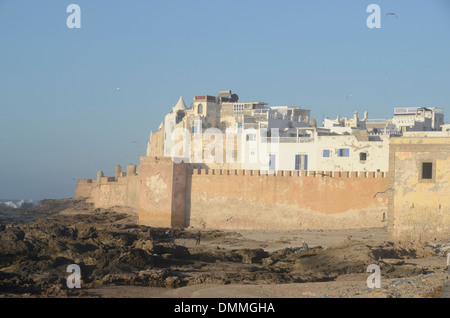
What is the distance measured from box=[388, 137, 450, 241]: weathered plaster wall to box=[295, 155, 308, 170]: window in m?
12.7

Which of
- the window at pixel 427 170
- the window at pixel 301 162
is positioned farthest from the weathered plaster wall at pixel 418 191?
the window at pixel 301 162

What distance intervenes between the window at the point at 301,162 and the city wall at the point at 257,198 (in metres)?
5.32

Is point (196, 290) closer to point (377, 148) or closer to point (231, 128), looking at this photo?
point (377, 148)

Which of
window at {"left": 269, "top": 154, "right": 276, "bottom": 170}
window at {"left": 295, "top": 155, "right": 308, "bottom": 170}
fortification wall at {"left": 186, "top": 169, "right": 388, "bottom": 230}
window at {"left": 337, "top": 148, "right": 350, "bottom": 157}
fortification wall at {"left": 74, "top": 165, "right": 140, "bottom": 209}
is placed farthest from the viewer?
fortification wall at {"left": 74, "top": 165, "right": 140, "bottom": 209}

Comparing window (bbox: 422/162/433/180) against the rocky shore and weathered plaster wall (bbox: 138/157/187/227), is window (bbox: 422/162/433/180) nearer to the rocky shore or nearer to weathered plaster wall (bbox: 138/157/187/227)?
the rocky shore

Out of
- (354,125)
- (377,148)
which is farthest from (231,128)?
Result: (377,148)

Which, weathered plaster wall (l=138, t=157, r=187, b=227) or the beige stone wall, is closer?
weathered plaster wall (l=138, t=157, r=187, b=227)

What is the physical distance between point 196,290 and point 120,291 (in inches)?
67.2

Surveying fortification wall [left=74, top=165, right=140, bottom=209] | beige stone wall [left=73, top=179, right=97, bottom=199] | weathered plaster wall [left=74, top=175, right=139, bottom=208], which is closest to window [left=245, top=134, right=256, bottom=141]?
fortification wall [left=74, top=165, right=140, bottom=209]

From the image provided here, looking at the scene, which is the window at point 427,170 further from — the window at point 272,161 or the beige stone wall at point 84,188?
the beige stone wall at point 84,188

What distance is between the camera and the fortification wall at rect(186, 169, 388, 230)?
2619 cm

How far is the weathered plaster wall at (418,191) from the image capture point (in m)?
21.6

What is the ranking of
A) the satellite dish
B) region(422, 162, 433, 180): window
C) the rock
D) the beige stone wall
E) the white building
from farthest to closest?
the satellite dish → the beige stone wall → the white building → region(422, 162, 433, 180): window → the rock

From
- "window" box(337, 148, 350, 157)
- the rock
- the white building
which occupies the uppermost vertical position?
the white building
